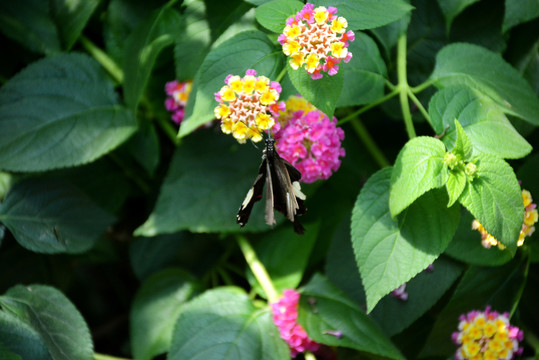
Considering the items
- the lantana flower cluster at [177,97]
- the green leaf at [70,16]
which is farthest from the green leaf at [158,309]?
the green leaf at [70,16]

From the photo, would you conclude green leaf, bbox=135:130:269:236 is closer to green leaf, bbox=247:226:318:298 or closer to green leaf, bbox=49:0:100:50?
green leaf, bbox=247:226:318:298

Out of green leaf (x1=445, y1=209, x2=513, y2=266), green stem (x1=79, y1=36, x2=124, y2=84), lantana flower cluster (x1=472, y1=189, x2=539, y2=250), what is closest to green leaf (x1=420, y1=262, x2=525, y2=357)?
green leaf (x1=445, y1=209, x2=513, y2=266)

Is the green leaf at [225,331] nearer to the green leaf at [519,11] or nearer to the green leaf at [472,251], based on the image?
the green leaf at [472,251]

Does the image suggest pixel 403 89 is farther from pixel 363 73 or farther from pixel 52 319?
pixel 52 319

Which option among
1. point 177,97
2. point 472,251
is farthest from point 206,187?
point 472,251

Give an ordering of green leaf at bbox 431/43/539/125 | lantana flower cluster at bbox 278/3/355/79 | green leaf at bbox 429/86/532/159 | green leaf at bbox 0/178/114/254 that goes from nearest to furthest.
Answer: lantana flower cluster at bbox 278/3/355/79 < green leaf at bbox 429/86/532/159 < green leaf at bbox 431/43/539/125 < green leaf at bbox 0/178/114/254

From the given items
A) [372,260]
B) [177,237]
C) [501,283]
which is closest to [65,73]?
[177,237]
